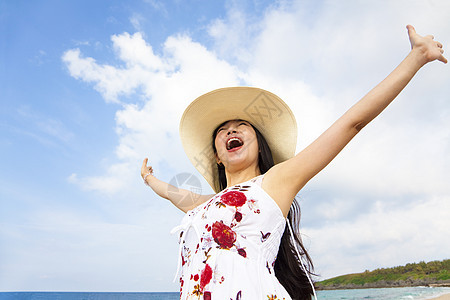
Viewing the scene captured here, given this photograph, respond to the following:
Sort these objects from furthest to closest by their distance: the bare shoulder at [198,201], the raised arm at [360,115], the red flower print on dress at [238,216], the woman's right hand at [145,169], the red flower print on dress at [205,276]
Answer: the woman's right hand at [145,169], the bare shoulder at [198,201], the red flower print on dress at [238,216], the red flower print on dress at [205,276], the raised arm at [360,115]

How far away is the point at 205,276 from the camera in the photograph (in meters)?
1.56

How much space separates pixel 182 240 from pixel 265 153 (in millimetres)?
861

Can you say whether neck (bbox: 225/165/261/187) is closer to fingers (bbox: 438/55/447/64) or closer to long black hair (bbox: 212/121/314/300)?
long black hair (bbox: 212/121/314/300)

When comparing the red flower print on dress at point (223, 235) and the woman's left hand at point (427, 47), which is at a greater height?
the woman's left hand at point (427, 47)

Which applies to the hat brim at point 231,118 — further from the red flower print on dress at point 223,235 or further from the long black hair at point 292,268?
the red flower print on dress at point 223,235

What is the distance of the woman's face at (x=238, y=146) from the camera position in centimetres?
219

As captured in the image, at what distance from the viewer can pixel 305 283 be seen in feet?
6.43

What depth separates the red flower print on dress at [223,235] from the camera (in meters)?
1.62

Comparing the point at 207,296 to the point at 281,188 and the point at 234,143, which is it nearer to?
the point at 281,188

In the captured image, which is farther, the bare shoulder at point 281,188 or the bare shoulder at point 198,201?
the bare shoulder at point 198,201

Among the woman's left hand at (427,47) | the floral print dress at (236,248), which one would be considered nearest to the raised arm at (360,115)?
the woman's left hand at (427,47)

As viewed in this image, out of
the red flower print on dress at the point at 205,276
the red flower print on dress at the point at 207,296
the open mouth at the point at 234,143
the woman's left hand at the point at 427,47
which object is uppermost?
the open mouth at the point at 234,143

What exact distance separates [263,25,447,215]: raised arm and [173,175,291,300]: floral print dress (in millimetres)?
233

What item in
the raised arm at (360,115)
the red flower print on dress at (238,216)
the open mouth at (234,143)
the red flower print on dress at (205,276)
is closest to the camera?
the raised arm at (360,115)
